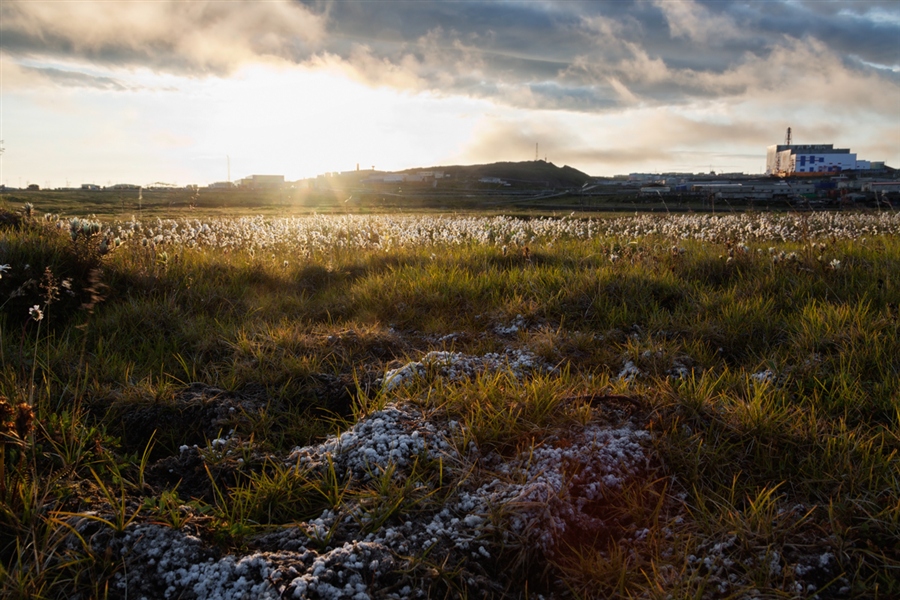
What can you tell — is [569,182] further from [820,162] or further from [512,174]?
[820,162]

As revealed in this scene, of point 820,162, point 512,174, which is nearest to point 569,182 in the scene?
point 512,174

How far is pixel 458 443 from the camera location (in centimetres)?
295

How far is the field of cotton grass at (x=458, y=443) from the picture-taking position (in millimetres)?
2168

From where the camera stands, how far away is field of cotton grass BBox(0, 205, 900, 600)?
7.11ft

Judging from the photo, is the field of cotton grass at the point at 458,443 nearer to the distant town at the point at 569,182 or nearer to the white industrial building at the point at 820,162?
the distant town at the point at 569,182

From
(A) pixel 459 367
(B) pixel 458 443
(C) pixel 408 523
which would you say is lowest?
(C) pixel 408 523

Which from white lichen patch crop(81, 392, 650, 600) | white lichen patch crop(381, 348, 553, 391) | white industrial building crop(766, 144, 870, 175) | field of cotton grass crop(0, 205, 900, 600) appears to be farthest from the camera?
white industrial building crop(766, 144, 870, 175)

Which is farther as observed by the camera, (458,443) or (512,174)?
(512,174)

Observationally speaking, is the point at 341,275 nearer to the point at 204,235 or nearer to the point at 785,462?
the point at 204,235

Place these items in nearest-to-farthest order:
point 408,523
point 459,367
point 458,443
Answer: point 408,523 < point 458,443 < point 459,367

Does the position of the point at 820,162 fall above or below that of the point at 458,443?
above

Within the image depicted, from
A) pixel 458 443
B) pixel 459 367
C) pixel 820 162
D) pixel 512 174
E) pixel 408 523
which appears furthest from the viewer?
pixel 512 174

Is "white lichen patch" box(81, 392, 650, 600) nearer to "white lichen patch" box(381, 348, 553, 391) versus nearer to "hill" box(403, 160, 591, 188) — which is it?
"white lichen patch" box(381, 348, 553, 391)

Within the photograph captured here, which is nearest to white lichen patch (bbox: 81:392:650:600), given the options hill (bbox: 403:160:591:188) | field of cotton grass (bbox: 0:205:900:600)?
field of cotton grass (bbox: 0:205:900:600)
